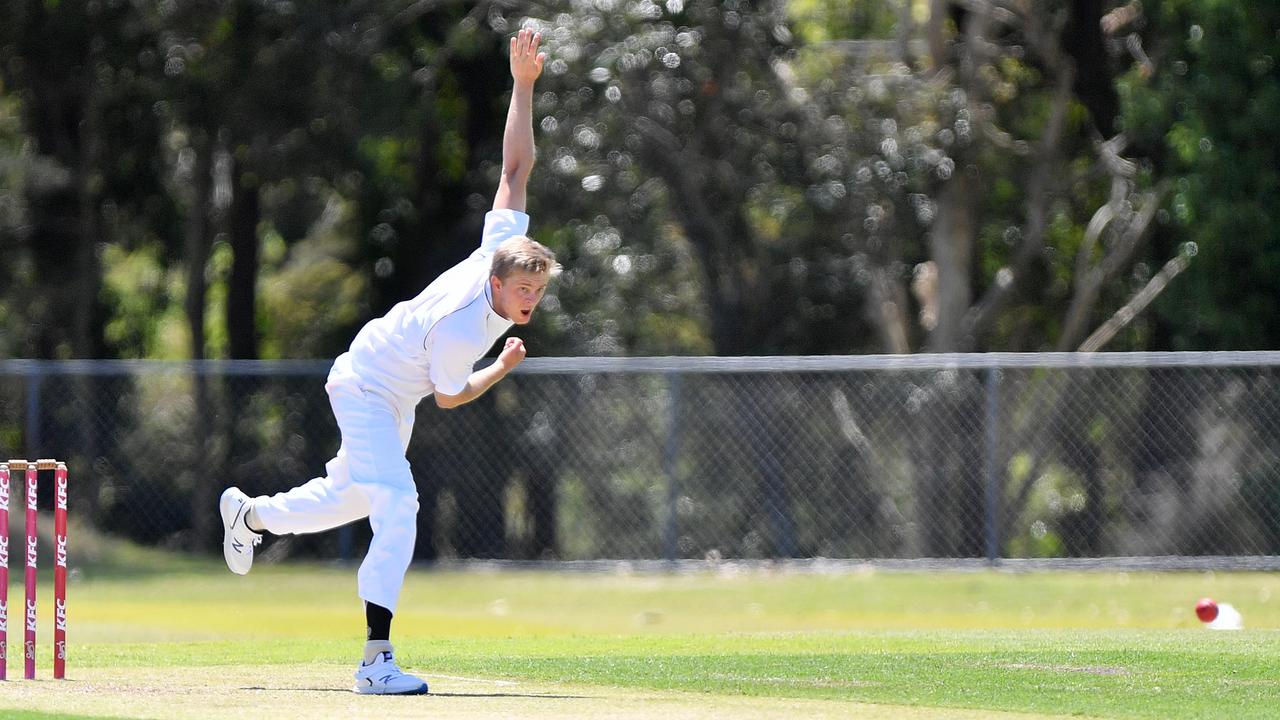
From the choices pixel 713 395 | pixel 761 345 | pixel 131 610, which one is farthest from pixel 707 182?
pixel 131 610

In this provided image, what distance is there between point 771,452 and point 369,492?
9283 millimetres

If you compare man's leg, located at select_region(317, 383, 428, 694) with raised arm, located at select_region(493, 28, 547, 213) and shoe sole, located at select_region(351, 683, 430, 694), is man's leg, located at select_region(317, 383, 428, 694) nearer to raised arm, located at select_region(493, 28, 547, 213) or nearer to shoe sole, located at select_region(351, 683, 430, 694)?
shoe sole, located at select_region(351, 683, 430, 694)

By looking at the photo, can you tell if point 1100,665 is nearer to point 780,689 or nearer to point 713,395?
point 780,689

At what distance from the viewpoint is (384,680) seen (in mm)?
7137

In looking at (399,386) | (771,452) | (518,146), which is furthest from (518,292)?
(771,452)

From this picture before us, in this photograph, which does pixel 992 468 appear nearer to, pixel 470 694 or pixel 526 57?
pixel 526 57

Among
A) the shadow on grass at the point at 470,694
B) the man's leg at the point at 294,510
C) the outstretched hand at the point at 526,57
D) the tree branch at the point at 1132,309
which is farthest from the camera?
the tree branch at the point at 1132,309

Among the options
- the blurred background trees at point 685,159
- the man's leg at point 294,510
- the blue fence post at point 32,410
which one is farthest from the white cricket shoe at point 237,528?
the blurred background trees at point 685,159

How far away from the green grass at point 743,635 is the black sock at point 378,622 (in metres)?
0.31

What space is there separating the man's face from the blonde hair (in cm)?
2

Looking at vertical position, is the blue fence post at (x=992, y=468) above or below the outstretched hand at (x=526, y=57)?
below

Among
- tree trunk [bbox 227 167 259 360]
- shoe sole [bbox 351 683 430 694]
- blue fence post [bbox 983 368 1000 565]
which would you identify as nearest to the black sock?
shoe sole [bbox 351 683 430 694]

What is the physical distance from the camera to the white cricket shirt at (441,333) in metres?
7.38

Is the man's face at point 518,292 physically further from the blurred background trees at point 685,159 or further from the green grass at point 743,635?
the blurred background trees at point 685,159
